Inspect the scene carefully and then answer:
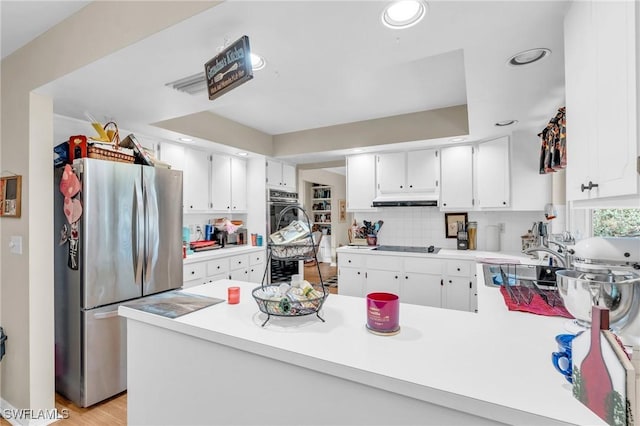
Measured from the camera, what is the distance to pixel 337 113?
3.62 meters

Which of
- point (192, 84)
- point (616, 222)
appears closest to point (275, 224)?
point (192, 84)

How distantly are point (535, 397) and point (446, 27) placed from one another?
1438 mm

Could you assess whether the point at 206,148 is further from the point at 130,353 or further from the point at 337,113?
the point at 130,353

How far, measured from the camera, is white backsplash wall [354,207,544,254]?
3584 millimetres

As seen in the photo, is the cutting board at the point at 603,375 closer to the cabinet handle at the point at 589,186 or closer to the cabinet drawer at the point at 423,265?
the cabinet handle at the point at 589,186

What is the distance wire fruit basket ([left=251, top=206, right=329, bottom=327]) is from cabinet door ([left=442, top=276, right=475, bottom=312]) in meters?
2.51

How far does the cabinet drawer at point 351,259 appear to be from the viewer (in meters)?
3.93

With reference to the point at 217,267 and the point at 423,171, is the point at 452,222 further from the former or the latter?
the point at 217,267

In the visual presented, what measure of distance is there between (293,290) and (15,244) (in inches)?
82.6

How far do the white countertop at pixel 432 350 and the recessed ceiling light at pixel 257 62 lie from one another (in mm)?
1304

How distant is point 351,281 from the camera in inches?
157

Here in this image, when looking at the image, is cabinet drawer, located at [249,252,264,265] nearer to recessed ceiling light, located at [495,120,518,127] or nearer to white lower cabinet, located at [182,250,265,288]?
white lower cabinet, located at [182,250,265,288]

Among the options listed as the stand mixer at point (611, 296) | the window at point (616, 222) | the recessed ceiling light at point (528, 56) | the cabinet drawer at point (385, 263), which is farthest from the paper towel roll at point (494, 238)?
the stand mixer at point (611, 296)

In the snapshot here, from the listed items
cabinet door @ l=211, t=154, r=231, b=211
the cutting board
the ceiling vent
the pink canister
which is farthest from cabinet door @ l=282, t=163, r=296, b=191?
the cutting board
